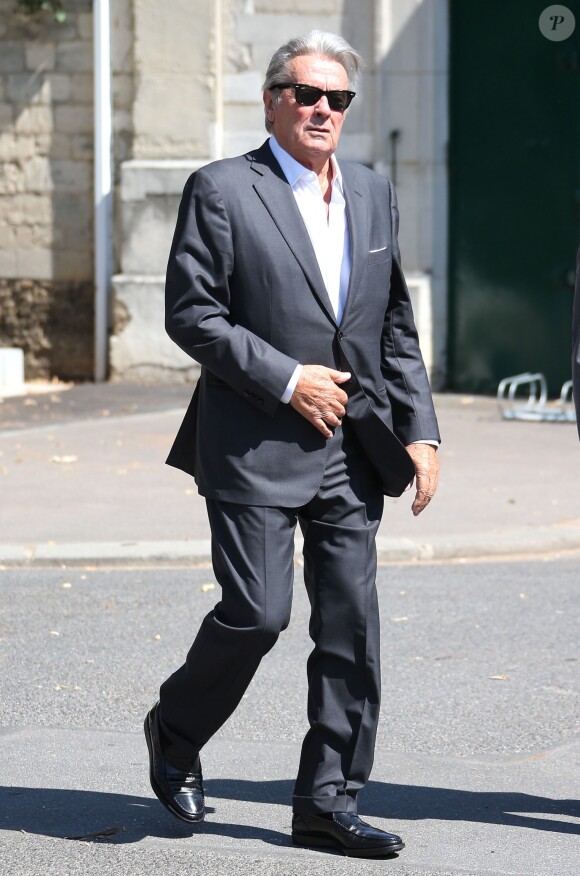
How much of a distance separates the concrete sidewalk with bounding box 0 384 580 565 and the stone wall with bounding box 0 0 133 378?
2.41 meters

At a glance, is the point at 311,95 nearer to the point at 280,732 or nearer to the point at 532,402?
the point at 280,732

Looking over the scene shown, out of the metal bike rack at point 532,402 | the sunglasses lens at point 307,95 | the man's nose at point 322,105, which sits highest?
the sunglasses lens at point 307,95

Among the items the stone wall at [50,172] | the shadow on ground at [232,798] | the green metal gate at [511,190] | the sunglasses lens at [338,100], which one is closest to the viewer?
the sunglasses lens at [338,100]

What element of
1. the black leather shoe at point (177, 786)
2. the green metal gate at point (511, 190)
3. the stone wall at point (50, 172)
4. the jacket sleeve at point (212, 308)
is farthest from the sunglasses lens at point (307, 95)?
the stone wall at point (50, 172)

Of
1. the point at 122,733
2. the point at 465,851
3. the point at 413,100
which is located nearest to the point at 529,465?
the point at 413,100

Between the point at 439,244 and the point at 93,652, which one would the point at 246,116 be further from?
the point at 93,652

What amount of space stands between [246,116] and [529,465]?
216 inches

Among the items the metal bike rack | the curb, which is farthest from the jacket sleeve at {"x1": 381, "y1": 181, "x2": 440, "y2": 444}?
the metal bike rack

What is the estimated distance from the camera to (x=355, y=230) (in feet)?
12.9

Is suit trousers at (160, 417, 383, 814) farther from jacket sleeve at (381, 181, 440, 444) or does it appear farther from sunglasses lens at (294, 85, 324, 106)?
sunglasses lens at (294, 85, 324, 106)

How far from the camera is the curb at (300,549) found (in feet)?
25.1

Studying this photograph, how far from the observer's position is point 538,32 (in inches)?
534

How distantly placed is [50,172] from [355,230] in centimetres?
1163

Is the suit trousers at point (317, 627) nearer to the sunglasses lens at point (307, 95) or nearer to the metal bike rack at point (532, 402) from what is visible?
the sunglasses lens at point (307, 95)
